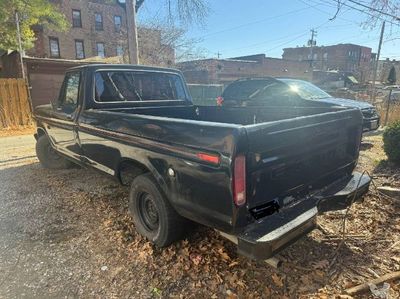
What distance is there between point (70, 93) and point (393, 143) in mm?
5905

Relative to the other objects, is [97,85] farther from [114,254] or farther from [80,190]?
[114,254]

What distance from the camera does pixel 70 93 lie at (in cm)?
470

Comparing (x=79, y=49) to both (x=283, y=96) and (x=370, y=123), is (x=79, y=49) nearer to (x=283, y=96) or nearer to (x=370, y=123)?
(x=283, y=96)

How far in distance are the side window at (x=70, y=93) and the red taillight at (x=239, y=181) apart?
3.08 metres

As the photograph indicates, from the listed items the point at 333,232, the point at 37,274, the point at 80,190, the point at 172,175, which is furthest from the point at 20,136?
the point at 333,232

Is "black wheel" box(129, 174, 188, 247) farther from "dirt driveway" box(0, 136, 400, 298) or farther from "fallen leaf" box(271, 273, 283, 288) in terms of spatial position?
"fallen leaf" box(271, 273, 283, 288)

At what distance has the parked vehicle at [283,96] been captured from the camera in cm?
793

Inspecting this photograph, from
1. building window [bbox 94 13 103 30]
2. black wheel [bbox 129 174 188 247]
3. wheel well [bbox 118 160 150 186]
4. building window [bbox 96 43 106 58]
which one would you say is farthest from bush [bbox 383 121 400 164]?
building window [bbox 94 13 103 30]

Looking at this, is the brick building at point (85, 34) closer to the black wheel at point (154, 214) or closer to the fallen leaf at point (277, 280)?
the black wheel at point (154, 214)

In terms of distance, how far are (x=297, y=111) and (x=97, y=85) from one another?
2.74 meters

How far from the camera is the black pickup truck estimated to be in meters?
Result: 2.28

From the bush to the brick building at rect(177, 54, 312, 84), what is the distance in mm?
23616

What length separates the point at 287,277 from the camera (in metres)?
2.77

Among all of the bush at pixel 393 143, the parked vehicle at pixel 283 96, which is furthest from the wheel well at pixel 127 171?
the parked vehicle at pixel 283 96
